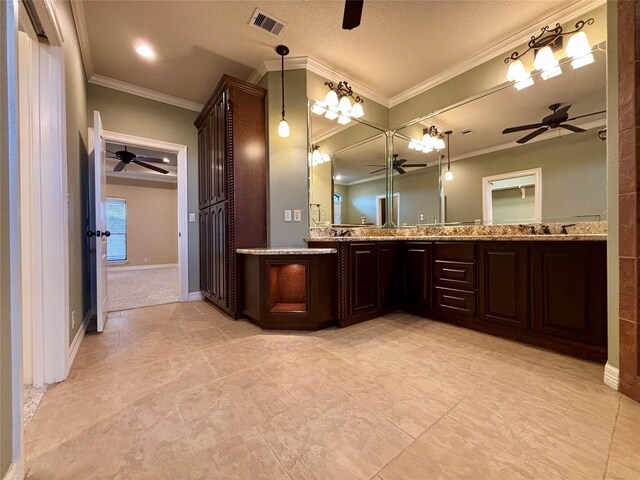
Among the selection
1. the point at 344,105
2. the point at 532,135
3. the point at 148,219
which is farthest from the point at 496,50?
the point at 148,219

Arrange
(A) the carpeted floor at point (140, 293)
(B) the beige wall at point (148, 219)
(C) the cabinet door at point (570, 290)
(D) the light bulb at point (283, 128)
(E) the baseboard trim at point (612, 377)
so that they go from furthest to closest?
1. (B) the beige wall at point (148, 219)
2. (A) the carpeted floor at point (140, 293)
3. (D) the light bulb at point (283, 128)
4. (C) the cabinet door at point (570, 290)
5. (E) the baseboard trim at point (612, 377)

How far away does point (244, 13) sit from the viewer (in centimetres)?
218

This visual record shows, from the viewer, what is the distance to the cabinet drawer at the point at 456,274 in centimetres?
236

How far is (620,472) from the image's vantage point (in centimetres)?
93

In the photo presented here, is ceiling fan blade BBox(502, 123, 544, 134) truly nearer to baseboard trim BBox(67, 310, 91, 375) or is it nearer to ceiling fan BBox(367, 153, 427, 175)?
ceiling fan BBox(367, 153, 427, 175)

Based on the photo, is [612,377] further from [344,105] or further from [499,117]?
[344,105]

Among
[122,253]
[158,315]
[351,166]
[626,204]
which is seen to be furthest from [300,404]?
[122,253]

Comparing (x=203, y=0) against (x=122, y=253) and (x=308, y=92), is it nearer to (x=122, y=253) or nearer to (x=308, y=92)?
(x=308, y=92)

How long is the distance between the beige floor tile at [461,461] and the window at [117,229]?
839 cm

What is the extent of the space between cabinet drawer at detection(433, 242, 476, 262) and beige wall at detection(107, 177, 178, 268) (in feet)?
25.2

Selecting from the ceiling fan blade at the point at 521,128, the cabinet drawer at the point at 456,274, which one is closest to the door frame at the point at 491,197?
the ceiling fan blade at the point at 521,128

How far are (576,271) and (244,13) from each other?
328cm

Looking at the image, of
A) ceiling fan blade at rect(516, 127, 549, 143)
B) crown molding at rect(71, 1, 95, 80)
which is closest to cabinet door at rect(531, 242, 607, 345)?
ceiling fan blade at rect(516, 127, 549, 143)

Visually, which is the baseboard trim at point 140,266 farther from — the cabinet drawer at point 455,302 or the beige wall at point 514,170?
the cabinet drawer at point 455,302
